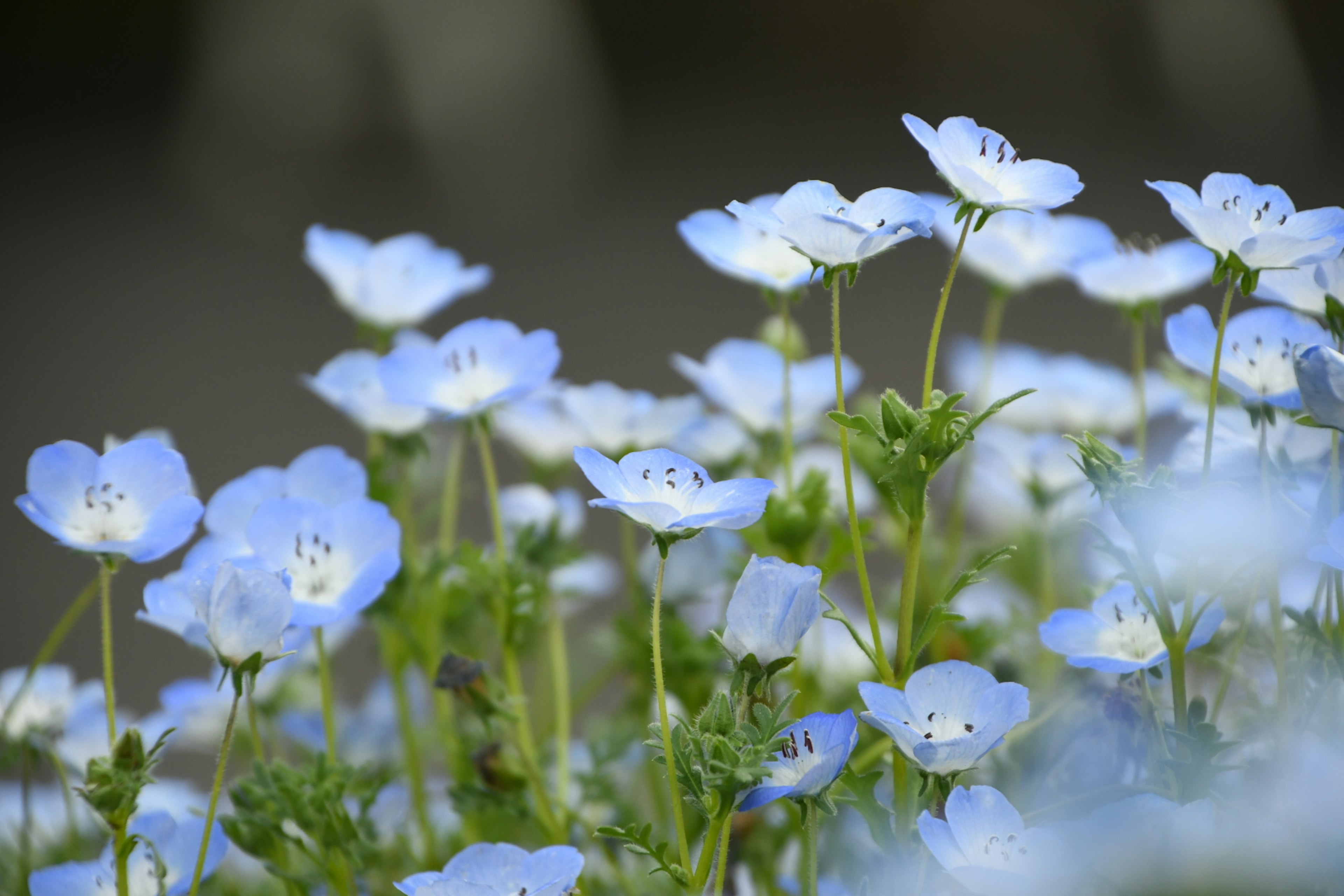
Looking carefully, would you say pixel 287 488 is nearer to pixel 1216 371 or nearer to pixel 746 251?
pixel 746 251

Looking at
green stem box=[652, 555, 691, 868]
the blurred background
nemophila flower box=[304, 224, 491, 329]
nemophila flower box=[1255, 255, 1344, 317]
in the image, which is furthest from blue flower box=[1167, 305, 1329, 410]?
the blurred background

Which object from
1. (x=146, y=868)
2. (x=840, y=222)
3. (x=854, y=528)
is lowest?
(x=146, y=868)

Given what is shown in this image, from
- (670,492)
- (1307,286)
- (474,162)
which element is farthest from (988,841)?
(474,162)

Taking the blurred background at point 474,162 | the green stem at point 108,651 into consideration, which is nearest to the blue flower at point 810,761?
the green stem at point 108,651

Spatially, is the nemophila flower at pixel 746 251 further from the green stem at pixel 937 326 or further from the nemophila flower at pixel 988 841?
the nemophila flower at pixel 988 841

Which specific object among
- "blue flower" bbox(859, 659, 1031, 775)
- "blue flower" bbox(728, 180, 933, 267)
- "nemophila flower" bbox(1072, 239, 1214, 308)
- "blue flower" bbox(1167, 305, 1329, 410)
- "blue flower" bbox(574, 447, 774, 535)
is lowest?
"blue flower" bbox(859, 659, 1031, 775)

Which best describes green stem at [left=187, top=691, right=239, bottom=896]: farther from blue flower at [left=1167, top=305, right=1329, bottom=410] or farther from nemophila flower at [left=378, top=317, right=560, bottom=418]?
blue flower at [left=1167, top=305, right=1329, bottom=410]
